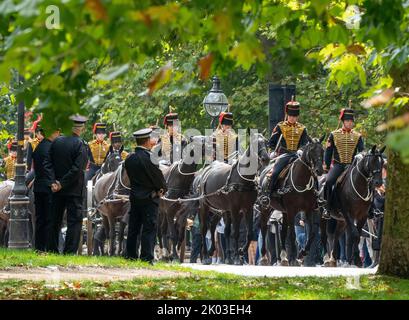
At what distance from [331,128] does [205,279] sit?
2078 cm

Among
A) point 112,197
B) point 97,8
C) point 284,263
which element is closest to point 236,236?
A: point 284,263

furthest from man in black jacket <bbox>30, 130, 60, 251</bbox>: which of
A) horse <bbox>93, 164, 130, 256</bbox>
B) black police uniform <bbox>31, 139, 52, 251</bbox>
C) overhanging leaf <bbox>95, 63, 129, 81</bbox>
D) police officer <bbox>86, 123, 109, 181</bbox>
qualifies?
overhanging leaf <bbox>95, 63, 129, 81</bbox>

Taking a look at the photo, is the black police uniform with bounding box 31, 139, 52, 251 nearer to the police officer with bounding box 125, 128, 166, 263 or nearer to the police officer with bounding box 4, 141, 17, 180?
the police officer with bounding box 125, 128, 166, 263

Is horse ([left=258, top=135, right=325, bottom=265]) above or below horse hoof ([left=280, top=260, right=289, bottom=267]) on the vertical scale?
above

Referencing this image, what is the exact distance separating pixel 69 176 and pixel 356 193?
20.5 feet

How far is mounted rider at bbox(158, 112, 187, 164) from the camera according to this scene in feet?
95.3

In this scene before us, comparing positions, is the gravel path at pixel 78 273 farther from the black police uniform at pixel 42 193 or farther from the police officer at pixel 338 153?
the police officer at pixel 338 153

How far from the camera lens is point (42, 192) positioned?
72.4 ft

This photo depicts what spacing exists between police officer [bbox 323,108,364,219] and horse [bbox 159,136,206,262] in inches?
109

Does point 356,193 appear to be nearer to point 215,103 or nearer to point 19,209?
point 19,209

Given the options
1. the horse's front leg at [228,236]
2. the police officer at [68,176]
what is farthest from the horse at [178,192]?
the police officer at [68,176]

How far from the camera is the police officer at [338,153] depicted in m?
25.8

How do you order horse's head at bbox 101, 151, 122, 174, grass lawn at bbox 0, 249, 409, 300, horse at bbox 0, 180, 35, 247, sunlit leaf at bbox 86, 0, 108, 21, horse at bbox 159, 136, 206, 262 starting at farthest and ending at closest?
horse at bbox 0, 180, 35, 247
horse's head at bbox 101, 151, 122, 174
horse at bbox 159, 136, 206, 262
grass lawn at bbox 0, 249, 409, 300
sunlit leaf at bbox 86, 0, 108, 21
